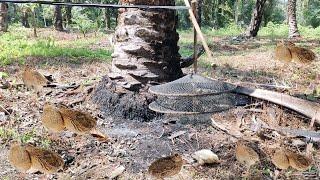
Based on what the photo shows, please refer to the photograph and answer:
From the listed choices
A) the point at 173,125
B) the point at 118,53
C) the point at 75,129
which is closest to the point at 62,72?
the point at 118,53

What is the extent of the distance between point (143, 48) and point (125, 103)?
0.55 metres

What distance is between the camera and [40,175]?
3170 millimetres

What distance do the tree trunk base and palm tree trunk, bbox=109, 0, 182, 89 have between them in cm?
Result: 8

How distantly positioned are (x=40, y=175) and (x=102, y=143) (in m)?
0.62

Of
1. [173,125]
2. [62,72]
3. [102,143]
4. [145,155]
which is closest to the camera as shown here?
[145,155]

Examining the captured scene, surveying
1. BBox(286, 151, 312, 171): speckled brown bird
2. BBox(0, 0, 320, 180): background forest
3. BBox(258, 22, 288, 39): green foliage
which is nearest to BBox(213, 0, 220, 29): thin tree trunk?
BBox(258, 22, 288, 39): green foliage

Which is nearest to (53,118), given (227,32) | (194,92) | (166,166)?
(166,166)

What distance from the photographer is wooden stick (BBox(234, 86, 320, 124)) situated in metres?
3.81

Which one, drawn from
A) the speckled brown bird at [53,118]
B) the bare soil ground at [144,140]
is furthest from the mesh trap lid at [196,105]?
the speckled brown bird at [53,118]

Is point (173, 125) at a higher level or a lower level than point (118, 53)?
lower

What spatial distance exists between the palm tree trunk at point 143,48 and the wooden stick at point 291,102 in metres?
0.78

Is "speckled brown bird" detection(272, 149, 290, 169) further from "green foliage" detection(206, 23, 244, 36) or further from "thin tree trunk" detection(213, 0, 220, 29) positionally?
"thin tree trunk" detection(213, 0, 220, 29)

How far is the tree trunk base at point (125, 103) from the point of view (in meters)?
3.96

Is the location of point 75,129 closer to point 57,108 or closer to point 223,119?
point 57,108
